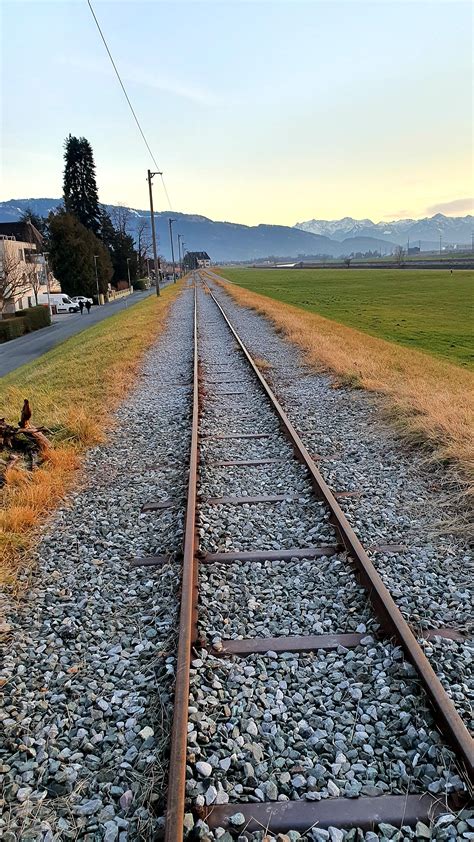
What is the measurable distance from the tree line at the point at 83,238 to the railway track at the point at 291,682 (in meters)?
64.0

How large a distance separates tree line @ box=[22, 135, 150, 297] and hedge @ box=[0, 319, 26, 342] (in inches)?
944

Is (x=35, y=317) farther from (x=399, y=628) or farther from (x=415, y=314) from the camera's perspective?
(x=399, y=628)

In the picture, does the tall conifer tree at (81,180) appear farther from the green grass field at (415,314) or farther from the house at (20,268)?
the green grass field at (415,314)

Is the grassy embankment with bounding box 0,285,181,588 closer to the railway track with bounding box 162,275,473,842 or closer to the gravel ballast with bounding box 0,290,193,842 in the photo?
the gravel ballast with bounding box 0,290,193,842

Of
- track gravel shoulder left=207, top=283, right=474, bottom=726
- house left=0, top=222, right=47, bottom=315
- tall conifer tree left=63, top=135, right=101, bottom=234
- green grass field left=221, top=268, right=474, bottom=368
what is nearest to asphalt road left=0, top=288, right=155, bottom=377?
house left=0, top=222, right=47, bottom=315

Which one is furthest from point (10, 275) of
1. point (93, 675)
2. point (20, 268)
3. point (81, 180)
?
point (93, 675)

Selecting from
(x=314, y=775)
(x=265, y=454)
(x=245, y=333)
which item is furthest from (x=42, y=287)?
(x=314, y=775)

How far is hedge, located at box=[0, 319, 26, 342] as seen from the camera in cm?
4062

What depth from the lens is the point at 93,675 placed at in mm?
3453

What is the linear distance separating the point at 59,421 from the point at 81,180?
79.8 metres

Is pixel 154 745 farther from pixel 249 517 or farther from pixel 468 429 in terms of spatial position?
pixel 468 429

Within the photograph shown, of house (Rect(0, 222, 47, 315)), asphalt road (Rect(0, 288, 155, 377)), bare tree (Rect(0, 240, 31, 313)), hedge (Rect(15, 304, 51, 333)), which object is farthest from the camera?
Result: house (Rect(0, 222, 47, 315))

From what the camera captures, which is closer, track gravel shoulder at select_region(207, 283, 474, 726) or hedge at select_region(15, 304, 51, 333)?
track gravel shoulder at select_region(207, 283, 474, 726)

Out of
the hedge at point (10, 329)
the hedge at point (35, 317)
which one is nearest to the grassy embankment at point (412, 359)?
the hedge at point (10, 329)
